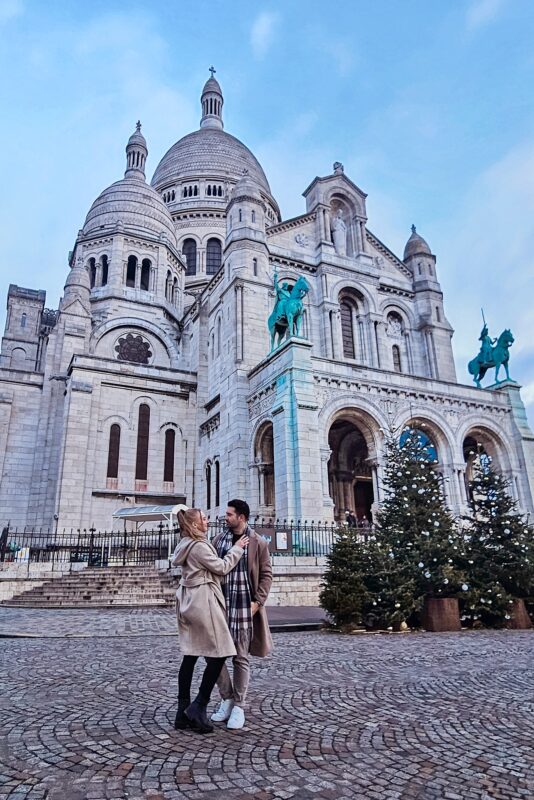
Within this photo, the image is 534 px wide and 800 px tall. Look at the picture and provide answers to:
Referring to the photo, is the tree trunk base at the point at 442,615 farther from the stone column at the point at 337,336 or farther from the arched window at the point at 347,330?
the arched window at the point at 347,330

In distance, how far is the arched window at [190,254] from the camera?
43.4m

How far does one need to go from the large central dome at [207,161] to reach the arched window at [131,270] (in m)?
17.6

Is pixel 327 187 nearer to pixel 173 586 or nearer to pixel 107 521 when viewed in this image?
pixel 107 521

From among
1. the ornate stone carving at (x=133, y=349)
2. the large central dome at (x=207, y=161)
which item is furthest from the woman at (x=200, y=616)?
the large central dome at (x=207, y=161)

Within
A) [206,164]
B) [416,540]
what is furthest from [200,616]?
[206,164]

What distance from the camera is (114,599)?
15109 millimetres

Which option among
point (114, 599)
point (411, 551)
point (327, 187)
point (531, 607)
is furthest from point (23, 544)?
point (327, 187)

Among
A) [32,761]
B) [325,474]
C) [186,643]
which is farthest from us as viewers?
[325,474]

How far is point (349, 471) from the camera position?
26.0 metres

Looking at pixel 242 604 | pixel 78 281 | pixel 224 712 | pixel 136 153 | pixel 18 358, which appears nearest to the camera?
pixel 224 712

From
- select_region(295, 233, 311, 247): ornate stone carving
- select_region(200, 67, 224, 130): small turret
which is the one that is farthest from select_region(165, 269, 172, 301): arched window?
select_region(200, 67, 224, 130): small turret

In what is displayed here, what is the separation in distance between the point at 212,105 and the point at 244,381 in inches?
2132

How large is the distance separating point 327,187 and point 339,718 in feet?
103

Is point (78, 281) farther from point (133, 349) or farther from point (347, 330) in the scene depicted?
point (347, 330)
